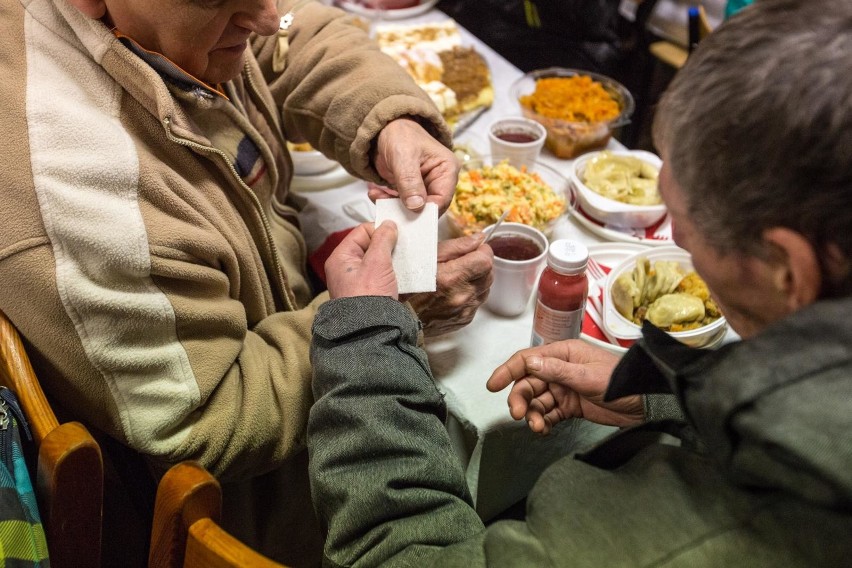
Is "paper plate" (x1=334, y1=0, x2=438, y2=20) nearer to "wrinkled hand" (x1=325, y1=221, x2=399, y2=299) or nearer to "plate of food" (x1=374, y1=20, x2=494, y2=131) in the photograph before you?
"plate of food" (x1=374, y1=20, x2=494, y2=131)

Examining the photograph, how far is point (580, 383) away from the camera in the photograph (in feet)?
3.29

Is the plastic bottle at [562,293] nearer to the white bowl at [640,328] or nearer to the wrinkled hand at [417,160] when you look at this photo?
the white bowl at [640,328]

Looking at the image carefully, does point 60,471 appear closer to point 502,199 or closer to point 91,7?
point 91,7

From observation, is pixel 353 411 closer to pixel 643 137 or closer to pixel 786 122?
pixel 786 122

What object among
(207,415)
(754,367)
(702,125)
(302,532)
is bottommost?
(302,532)

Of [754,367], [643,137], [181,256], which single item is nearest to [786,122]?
[754,367]

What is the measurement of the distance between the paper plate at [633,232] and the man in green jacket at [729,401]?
0.70 metres

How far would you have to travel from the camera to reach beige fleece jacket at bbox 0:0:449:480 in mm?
789

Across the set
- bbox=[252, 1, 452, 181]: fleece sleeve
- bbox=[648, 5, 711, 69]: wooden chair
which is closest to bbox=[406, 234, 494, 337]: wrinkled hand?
bbox=[252, 1, 452, 181]: fleece sleeve

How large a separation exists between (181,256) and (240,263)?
0.16 m

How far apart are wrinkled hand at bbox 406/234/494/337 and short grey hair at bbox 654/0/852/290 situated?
21.9 inches

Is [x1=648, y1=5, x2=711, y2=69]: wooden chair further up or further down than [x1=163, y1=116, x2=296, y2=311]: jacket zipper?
further down

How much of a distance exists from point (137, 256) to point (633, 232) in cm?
104

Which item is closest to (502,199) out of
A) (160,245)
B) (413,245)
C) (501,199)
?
(501,199)
